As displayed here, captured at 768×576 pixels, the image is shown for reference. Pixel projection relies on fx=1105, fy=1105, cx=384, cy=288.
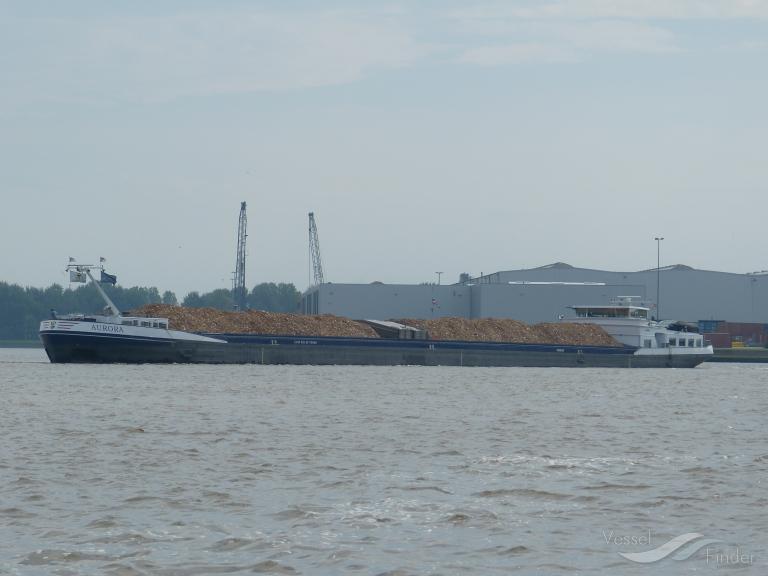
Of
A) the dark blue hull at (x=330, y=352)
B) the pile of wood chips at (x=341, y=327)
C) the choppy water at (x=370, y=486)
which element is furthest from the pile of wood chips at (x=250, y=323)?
the choppy water at (x=370, y=486)

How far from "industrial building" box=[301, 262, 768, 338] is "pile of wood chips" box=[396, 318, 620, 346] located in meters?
22.6

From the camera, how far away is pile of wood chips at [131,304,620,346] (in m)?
97.9

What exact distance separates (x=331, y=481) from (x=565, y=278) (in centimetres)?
13437

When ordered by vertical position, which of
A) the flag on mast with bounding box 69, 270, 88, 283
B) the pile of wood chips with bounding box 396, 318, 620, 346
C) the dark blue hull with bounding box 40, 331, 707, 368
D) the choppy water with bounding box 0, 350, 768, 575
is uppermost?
the flag on mast with bounding box 69, 270, 88, 283

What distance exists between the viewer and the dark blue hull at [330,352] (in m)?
85.0

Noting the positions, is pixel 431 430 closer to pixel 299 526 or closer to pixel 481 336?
pixel 299 526

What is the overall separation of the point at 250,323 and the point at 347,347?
11500 millimetres

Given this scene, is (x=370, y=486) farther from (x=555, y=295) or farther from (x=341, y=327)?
(x=555, y=295)

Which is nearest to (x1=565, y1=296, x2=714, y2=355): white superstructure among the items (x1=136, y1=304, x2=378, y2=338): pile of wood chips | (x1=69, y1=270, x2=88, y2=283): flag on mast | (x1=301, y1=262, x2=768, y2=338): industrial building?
(x1=136, y1=304, x2=378, y2=338): pile of wood chips

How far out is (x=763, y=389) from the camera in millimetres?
69062

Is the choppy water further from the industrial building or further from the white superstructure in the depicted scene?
the industrial building

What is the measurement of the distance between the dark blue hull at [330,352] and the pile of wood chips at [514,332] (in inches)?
271

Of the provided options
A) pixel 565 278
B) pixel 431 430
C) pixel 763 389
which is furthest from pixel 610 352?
pixel 431 430

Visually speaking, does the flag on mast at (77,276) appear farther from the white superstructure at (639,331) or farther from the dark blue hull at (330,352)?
the white superstructure at (639,331)
